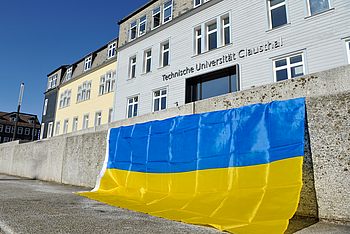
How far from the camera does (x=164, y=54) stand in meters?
16.8

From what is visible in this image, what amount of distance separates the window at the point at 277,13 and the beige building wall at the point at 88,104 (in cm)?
1382

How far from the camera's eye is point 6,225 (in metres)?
3.98

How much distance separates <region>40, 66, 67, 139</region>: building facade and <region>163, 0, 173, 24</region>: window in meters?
19.0

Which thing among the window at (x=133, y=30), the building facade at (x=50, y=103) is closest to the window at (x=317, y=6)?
the window at (x=133, y=30)

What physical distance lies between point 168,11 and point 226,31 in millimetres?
5092

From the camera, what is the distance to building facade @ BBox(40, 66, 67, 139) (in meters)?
29.8

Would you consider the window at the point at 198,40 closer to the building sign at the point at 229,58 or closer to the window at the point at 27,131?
the building sign at the point at 229,58

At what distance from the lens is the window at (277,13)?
11.6 meters

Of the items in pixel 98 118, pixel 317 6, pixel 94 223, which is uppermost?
pixel 317 6

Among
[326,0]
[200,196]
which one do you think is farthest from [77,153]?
[326,0]

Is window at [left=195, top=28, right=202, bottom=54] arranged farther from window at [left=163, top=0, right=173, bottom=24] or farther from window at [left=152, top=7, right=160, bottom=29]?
window at [left=152, top=7, right=160, bottom=29]

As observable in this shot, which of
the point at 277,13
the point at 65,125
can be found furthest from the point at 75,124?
the point at 277,13

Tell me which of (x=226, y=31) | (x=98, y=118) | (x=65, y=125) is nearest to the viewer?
(x=226, y=31)

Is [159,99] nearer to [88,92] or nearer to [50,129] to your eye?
[88,92]
